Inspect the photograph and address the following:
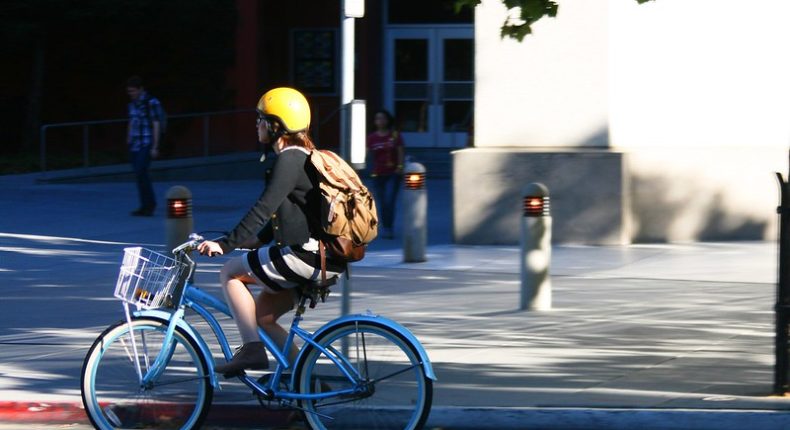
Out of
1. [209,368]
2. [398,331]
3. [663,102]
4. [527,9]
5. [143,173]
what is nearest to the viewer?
[398,331]

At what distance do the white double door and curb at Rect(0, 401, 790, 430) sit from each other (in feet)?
72.4

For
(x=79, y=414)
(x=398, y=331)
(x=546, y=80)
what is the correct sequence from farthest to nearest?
1. (x=546, y=80)
2. (x=79, y=414)
3. (x=398, y=331)

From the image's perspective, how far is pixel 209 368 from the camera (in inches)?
249

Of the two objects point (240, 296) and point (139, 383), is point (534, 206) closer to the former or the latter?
point (240, 296)

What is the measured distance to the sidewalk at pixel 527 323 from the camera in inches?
277

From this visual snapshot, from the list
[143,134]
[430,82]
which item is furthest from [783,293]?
[430,82]

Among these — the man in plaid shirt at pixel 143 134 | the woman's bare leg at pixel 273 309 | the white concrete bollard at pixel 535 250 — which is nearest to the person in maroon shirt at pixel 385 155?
the man in plaid shirt at pixel 143 134

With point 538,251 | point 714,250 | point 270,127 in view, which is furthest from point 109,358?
point 714,250

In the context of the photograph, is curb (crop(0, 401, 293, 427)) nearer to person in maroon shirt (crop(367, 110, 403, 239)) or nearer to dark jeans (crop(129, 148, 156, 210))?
person in maroon shirt (crop(367, 110, 403, 239))

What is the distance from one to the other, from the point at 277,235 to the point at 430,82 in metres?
23.3

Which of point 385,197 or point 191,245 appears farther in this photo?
point 385,197

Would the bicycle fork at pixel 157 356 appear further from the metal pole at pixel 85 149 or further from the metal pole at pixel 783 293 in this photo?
the metal pole at pixel 85 149

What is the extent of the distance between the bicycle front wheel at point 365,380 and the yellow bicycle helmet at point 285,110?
975mm

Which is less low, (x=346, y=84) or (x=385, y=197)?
(x=346, y=84)
